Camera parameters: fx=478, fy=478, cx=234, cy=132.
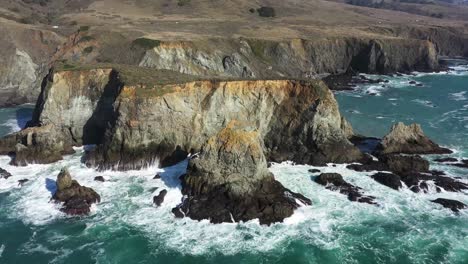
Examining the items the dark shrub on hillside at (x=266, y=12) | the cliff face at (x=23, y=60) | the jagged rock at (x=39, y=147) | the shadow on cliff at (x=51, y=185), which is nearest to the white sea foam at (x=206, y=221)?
the shadow on cliff at (x=51, y=185)

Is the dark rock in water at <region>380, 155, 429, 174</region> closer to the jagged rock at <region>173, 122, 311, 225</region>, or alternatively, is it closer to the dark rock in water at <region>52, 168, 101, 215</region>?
the jagged rock at <region>173, 122, 311, 225</region>

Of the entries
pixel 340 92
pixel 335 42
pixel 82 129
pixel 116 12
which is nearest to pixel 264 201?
pixel 82 129

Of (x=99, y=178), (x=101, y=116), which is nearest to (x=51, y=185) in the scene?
(x=99, y=178)

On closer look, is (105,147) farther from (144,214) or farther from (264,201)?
(264,201)

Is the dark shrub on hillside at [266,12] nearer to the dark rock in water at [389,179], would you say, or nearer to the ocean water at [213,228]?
the ocean water at [213,228]

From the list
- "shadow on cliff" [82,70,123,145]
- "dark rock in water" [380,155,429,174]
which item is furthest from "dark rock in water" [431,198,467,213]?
"shadow on cliff" [82,70,123,145]
